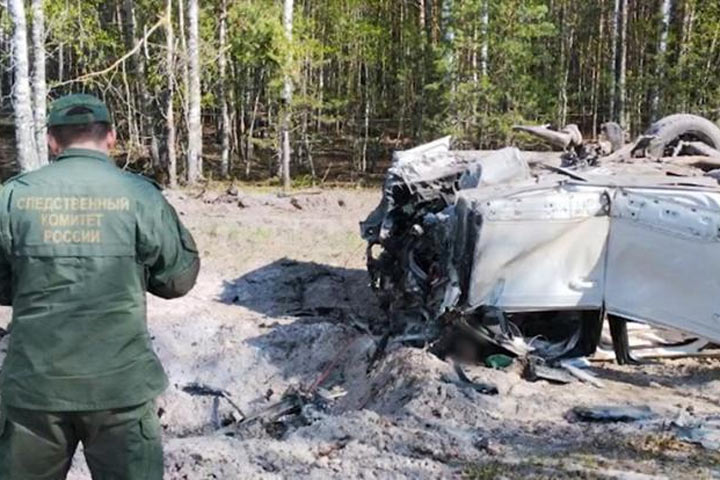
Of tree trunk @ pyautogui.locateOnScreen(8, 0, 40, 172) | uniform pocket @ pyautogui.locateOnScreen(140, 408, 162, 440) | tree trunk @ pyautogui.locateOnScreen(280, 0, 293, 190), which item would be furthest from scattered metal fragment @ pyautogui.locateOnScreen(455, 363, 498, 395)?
tree trunk @ pyautogui.locateOnScreen(280, 0, 293, 190)

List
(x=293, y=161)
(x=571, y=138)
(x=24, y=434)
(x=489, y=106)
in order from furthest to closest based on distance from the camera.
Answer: (x=293, y=161) < (x=489, y=106) < (x=571, y=138) < (x=24, y=434)

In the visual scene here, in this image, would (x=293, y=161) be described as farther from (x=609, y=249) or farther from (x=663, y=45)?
(x=609, y=249)

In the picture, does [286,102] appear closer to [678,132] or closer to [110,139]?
[678,132]

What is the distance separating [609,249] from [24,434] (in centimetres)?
452

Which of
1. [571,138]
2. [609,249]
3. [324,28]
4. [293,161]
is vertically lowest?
[293,161]

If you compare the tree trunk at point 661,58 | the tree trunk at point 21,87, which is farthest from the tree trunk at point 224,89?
the tree trunk at point 661,58

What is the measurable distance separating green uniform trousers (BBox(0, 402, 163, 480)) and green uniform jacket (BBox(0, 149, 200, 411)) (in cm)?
5

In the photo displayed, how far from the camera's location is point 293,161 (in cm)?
2781

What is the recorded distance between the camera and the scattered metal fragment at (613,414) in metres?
5.32

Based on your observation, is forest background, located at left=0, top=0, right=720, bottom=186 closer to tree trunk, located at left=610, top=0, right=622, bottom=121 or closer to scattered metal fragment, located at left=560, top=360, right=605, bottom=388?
tree trunk, located at left=610, top=0, right=622, bottom=121

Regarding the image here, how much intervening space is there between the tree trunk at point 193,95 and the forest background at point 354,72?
0.04 m

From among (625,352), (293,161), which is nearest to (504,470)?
(625,352)

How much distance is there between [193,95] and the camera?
20.0 m

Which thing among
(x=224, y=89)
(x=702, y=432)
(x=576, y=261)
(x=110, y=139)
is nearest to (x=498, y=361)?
(x=576, y=261)
